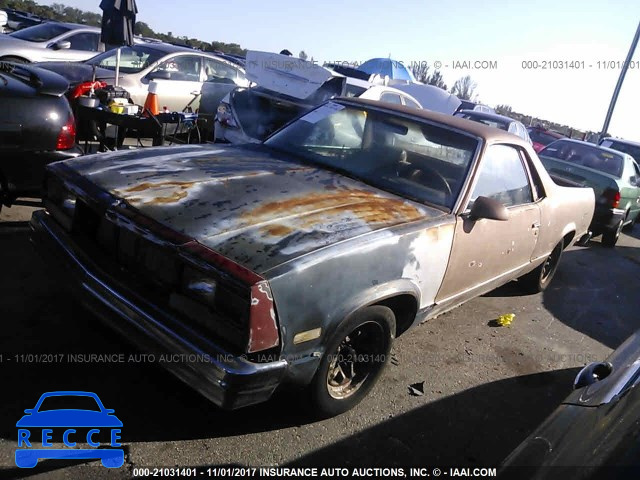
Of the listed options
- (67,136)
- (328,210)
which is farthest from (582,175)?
(67,136)

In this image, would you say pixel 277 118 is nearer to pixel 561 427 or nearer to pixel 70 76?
pixel 70 76

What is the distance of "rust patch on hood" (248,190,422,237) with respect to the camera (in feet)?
8.70

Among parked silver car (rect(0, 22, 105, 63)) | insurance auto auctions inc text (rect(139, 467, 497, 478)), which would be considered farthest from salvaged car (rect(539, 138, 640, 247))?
parked silver car (rect(0, 22, 105, 63))

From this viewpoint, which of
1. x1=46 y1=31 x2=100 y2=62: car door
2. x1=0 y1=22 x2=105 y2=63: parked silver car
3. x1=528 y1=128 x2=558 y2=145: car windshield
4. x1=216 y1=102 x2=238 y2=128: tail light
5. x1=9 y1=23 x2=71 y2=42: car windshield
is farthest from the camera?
x1=528 y1=128 x2=558 y2=145: car windshield

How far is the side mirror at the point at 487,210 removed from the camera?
10.8 ft

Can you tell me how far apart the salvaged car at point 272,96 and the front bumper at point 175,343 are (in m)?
4.14

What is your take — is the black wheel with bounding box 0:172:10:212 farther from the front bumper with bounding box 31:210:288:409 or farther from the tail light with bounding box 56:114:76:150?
the front bumper with bounding box 31:210:288:409

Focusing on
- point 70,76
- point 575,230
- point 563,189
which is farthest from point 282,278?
point 70,76

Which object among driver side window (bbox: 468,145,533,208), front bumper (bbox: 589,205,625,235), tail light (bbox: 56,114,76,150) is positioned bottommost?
front bumper (bbox: 589,205,625,235)

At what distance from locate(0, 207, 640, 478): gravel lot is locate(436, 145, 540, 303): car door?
53 centimetres

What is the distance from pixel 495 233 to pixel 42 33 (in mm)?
10808

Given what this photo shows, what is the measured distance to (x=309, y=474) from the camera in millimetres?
2459

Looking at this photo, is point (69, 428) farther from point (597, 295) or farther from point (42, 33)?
point (42, 33)

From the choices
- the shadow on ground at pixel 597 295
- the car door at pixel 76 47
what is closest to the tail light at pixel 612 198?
the shadow on ground at pixel 597 295
